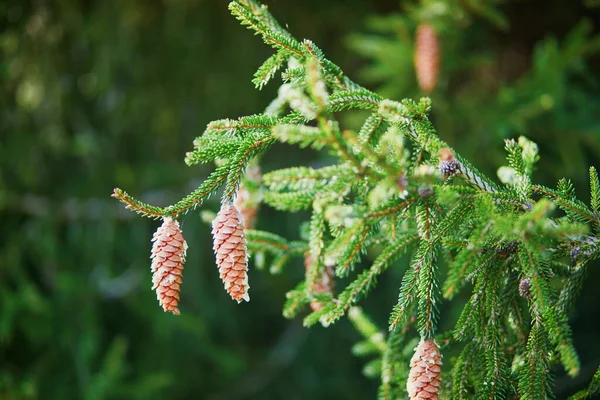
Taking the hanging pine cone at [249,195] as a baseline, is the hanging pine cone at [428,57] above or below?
above

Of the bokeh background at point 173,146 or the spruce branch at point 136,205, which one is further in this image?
the bokeh background at point 173,146

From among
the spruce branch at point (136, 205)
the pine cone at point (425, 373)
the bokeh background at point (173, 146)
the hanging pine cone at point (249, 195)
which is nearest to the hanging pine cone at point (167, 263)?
the spruce branch at point (136, 205)

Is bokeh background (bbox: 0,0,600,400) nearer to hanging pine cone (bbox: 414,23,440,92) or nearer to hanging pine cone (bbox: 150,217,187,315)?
hanging pine cone (bbox: 414,23,440,92)

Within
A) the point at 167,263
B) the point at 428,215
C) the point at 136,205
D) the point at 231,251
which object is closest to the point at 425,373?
the point at 428,215

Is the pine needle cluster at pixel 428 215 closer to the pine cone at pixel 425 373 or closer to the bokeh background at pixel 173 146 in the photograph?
the pine cone at pixel 425 373

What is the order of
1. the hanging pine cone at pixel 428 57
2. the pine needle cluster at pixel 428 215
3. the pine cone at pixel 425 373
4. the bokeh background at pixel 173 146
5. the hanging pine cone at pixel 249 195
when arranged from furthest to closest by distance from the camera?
1. the bokeh background at pixel 173 146
2. the hanging pine cone at pixel 428 57
3. the hanging pine cone at pixel 249 195
4. the pine cone at pixel 425 373
5. the pine needle cluster at pixel 428 215

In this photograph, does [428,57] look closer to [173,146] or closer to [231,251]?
[231,251]
